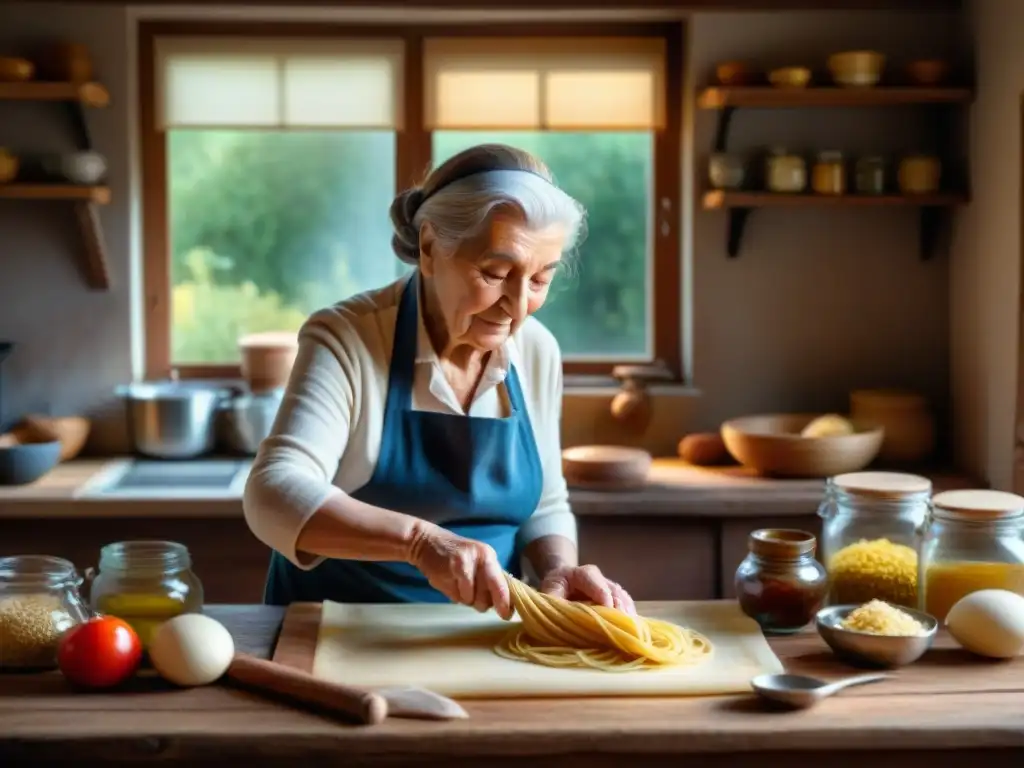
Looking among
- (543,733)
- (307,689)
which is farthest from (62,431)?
(543,733)

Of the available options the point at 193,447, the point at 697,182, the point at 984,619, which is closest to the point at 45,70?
the point at 193,447

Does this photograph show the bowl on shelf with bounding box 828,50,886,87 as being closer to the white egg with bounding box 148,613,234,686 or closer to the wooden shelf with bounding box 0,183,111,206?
the wooden shelf with bounding box 0,183,111,206

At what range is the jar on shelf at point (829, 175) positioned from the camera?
3686mm

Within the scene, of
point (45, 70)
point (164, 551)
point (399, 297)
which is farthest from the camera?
point (45, 70)

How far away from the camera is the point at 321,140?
3.94m

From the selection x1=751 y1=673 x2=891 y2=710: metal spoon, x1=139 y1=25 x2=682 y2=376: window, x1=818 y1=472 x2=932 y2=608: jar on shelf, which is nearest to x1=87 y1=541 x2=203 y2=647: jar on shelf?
x1=751 y1=673 x2=891 y2=710: metal spoon

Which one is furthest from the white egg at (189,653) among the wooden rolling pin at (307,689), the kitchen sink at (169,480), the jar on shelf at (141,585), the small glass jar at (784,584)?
the kitchen sink at (169,480)

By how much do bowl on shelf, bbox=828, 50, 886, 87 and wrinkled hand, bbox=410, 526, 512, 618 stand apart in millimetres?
2295

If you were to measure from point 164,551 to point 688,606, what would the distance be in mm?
759

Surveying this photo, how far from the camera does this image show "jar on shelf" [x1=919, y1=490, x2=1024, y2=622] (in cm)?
191

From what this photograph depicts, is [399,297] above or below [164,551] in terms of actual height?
above

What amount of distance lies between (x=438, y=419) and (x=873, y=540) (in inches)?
27.3

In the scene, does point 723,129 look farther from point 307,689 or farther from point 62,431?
point 307,689

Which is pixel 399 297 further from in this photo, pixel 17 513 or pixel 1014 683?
pixel 17 513
